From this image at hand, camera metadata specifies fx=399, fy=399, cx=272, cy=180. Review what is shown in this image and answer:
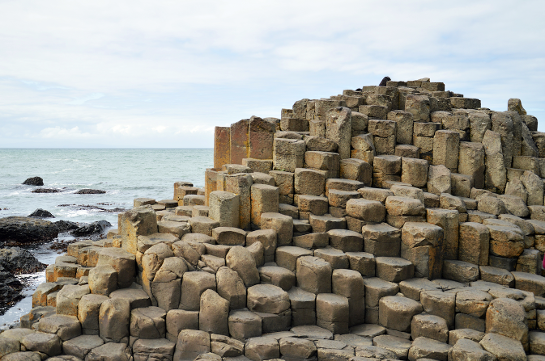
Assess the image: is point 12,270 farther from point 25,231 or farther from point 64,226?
point 64,226

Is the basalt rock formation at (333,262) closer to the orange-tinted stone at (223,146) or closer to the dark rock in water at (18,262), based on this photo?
the orange-tinted stone at (223,146)

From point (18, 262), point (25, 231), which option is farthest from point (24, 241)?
point (18, 262)

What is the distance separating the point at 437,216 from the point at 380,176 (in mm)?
2118

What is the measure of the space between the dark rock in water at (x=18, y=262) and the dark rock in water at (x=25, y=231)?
3.31 metres

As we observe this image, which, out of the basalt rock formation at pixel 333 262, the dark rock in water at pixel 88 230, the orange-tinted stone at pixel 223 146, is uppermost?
the orange-tinted stone at pixel 223 146

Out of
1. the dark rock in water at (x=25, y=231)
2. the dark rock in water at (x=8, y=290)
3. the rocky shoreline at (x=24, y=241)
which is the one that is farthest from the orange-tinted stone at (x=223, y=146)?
the dark rock in water at (x=25, y=231)

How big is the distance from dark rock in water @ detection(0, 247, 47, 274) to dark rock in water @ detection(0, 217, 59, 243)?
3.31 meters

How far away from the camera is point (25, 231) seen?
16422 millimetres

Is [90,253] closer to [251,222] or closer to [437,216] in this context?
[251,222]

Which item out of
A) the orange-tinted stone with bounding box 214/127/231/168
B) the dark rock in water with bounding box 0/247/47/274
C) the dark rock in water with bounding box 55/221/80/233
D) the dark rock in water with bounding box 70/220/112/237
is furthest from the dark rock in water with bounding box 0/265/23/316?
the orange-tinted stone with bounding box 214/127/231/168

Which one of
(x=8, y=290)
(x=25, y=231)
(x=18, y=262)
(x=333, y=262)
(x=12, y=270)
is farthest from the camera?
(x=25, y=231)

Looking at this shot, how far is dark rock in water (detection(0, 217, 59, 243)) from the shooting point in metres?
16.2

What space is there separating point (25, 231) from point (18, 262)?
162 inches

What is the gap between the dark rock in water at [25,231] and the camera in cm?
1620
